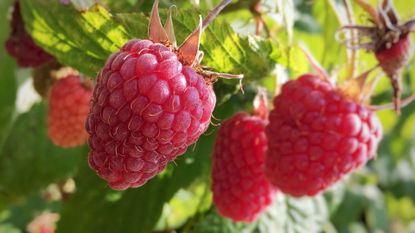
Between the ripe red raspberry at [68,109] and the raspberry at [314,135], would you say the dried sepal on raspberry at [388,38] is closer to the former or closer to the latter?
the raspberry at [314,135]

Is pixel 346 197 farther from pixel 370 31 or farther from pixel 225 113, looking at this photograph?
pixel 370 31

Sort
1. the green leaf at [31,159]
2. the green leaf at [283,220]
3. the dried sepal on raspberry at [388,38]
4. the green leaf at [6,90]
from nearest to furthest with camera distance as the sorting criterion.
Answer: the dried sepal on raspberry at [388,38]
the green leaf at [283,220]
the green leaf at [6,90]
the green leaf at [31,159]

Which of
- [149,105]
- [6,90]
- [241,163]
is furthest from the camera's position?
[6,90]

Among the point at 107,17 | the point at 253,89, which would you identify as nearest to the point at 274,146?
the point at 253,89

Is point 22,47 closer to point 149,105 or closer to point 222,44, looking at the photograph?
point 222,44

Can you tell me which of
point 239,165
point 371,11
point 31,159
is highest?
point 371,11

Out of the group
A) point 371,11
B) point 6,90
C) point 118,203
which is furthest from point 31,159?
point 371,11

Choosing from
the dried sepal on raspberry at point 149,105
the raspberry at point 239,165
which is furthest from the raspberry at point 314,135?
the dried sepal on raspberry at point 149,105
